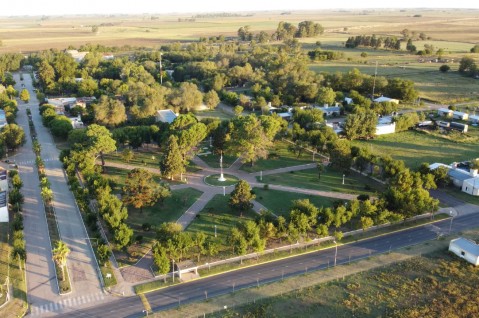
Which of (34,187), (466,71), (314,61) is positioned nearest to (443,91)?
(466,71)

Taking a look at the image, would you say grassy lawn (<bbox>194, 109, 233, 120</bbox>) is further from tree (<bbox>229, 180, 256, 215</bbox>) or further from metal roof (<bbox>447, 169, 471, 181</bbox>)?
metal roof (<bbox>447, 169, 471, 181</bbox>)

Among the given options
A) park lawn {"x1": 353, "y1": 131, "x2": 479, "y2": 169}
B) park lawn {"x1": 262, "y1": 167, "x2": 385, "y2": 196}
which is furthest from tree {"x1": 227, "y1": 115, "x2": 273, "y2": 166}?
park lawn {"x1": 353, "y1": 131, "x2": 479, "y2": 169}

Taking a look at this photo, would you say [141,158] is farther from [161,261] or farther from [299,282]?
[299,282]

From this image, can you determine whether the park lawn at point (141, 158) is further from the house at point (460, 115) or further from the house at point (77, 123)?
the house at point (460, 115)

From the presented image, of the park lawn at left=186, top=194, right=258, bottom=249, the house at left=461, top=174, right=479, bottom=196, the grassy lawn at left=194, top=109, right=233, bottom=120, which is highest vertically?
the grassy lawn at left=194, top=109, right=233, bottom=120

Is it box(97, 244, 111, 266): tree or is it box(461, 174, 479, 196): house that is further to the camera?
box(461, 174, 479, 196): house

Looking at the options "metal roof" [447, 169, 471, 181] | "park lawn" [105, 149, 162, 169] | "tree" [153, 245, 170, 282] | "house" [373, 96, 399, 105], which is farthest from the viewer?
"house" [373, 96, 399, 105]

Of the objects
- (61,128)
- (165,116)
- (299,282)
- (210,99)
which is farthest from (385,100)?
(299,282)

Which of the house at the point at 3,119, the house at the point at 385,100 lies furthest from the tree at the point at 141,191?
the house at the point at 385,100

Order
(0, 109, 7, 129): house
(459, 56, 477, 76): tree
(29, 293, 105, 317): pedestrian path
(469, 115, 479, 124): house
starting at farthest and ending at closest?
(459, 56, 477, 76): tree
(469, 115, 479, 124): house
(0, 109, 7, 129): house
(29, 293, 105, 317): pedestrian path
